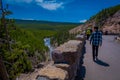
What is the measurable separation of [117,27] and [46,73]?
180 feet

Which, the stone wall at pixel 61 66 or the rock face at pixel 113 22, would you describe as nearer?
the stone wall at pixel 61 66

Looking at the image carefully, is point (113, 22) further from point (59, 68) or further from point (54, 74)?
point (54, 74)

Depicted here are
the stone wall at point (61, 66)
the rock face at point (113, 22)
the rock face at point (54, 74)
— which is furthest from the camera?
the rock face at point (113, 22)

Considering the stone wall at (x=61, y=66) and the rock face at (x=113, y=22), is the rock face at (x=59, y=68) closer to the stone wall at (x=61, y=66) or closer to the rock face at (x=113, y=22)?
the stone wall at (x=61, y=66)

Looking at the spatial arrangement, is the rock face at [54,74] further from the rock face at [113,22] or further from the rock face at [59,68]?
the rock face at [113,22]

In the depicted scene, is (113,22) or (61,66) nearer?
(61,66)

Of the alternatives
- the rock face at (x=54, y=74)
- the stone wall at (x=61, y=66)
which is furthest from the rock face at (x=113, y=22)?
the rock face at (x=54, y=74)

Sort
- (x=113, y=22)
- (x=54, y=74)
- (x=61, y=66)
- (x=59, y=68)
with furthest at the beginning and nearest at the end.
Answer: (x=113, y=22) → (x=61, y=66) → (x=59, y=68) → (x=54, y=74)

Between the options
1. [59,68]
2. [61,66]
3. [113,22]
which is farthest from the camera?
[113,22]

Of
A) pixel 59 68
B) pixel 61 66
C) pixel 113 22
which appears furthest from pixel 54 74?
pixel 113 22

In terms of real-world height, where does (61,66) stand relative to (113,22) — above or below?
above

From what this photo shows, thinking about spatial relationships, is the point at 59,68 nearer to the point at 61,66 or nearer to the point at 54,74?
the point at 61,66

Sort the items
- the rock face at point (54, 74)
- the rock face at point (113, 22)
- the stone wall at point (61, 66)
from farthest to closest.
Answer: the rock face at point (113, 22) < the stone wall at point (61, 66) < the rock face at point (54, 74)

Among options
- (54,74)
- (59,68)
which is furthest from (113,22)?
(54,74)
